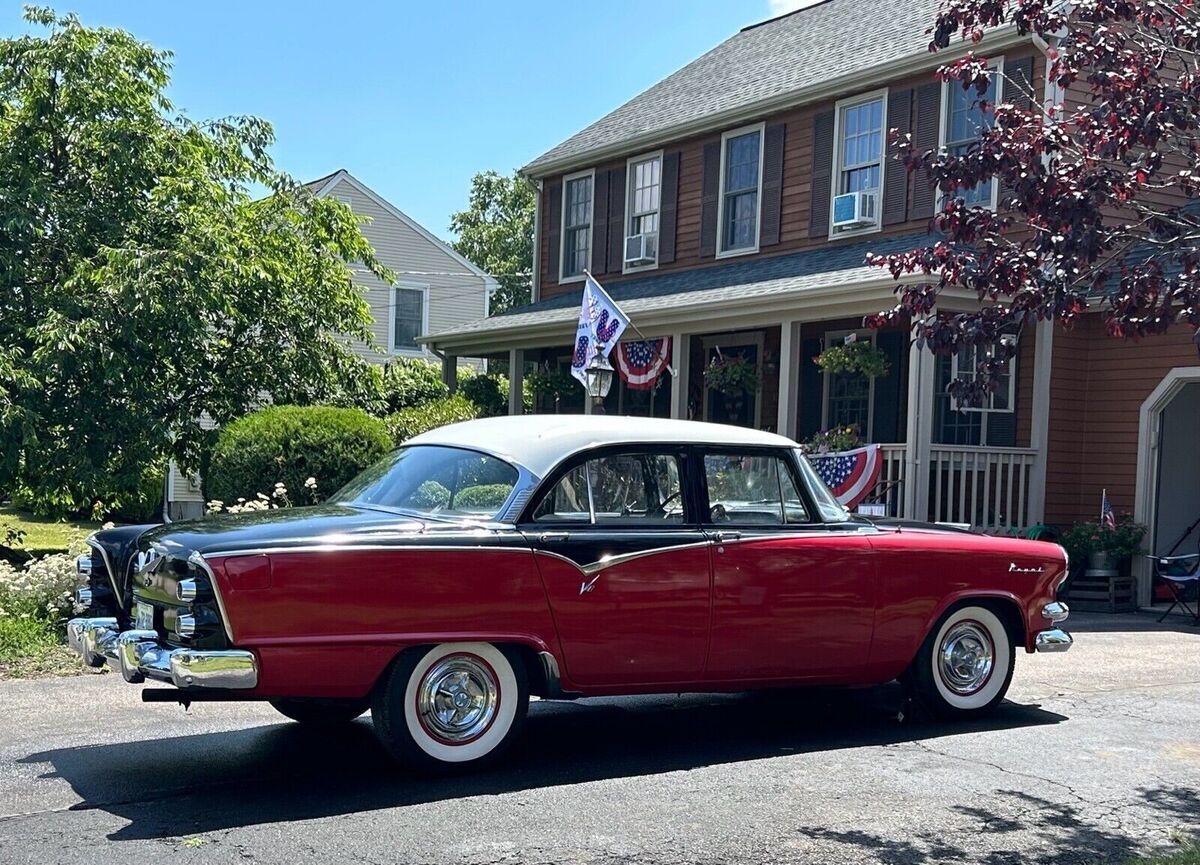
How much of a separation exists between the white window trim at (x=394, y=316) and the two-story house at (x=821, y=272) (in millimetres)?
11767

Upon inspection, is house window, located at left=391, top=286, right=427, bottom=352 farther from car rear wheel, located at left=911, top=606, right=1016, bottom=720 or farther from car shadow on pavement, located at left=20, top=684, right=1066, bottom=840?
car rear wheel, located at left=911, top=606, right=1016, bottom=720

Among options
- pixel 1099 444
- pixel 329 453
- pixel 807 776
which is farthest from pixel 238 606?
pixel 1099 444

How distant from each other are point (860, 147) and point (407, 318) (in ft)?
63.8

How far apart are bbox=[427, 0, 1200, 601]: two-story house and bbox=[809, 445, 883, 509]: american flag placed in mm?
356

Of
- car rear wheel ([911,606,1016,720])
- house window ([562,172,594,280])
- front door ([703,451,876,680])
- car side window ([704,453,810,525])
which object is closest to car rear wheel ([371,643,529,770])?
front door ([703,451,876,680])

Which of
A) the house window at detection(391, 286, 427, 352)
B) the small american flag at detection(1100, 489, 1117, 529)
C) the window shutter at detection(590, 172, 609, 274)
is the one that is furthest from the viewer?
the house window at detection(391, 286, 427, 352)

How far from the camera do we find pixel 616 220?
21266 millimetres

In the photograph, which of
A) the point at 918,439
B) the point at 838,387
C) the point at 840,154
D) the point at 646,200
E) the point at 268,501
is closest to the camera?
the point at 268,501

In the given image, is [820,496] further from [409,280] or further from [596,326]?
[409,280]

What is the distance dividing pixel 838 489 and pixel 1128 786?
26.0 ft

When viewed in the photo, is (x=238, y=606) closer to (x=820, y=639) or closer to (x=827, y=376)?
(x=820, y=639)

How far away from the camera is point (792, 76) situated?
60.6 ft

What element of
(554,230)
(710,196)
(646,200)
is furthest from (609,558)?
(554,230)

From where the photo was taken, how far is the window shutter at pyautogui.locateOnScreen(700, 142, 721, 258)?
19.3 m
